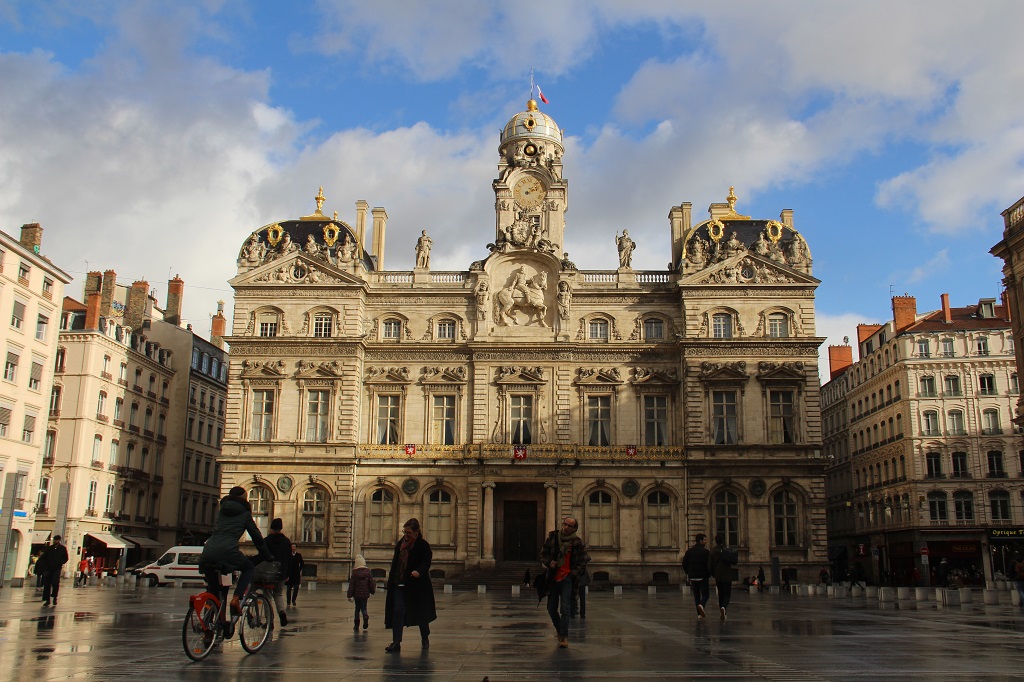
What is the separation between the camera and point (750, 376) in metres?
51.5

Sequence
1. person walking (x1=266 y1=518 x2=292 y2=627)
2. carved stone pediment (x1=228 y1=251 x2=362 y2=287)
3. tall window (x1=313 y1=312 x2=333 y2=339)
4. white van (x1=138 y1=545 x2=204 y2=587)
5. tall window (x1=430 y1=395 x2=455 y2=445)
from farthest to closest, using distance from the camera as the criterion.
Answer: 1. carved stone pediment (x1=228 y1=251 x2=362 y2=287)
2. tall window (x1=313 y1=312 x2=333 y2=339)
3. tall window (x1=430 y1=395 x2=455 y2=445)
4. white van (x1=138 y1=545 x2=204 y2=587)
5. person walking (x1=266 y1=518 x2=292 y2=627)

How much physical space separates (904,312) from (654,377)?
27704 mm

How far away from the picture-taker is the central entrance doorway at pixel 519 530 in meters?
51.4

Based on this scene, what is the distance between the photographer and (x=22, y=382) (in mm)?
49531

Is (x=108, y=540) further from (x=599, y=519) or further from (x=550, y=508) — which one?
(x=599, y=519)

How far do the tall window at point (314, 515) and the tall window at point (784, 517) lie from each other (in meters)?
23.6

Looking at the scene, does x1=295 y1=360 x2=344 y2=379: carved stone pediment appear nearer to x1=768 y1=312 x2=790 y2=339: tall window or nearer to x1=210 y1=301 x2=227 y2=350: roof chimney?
x1=768 y1=312 x2=790 y2=339: tall window

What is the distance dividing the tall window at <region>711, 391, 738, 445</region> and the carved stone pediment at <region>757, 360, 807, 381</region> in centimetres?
217

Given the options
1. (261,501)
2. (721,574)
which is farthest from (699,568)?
(261,501)

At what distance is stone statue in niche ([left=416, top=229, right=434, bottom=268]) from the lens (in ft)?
183

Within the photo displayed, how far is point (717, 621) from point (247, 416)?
117 ft

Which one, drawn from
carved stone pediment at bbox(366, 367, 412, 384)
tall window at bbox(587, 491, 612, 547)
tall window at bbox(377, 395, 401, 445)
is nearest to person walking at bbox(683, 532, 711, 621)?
Result: tall window at bbox(587, 491, 612, 547)

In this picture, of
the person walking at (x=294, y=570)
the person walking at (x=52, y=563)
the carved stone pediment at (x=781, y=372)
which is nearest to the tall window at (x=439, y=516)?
the carved stone pediment at (x=781, y=372)

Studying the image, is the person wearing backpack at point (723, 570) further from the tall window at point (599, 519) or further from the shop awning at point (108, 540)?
the shop awning at point (108, 540)
